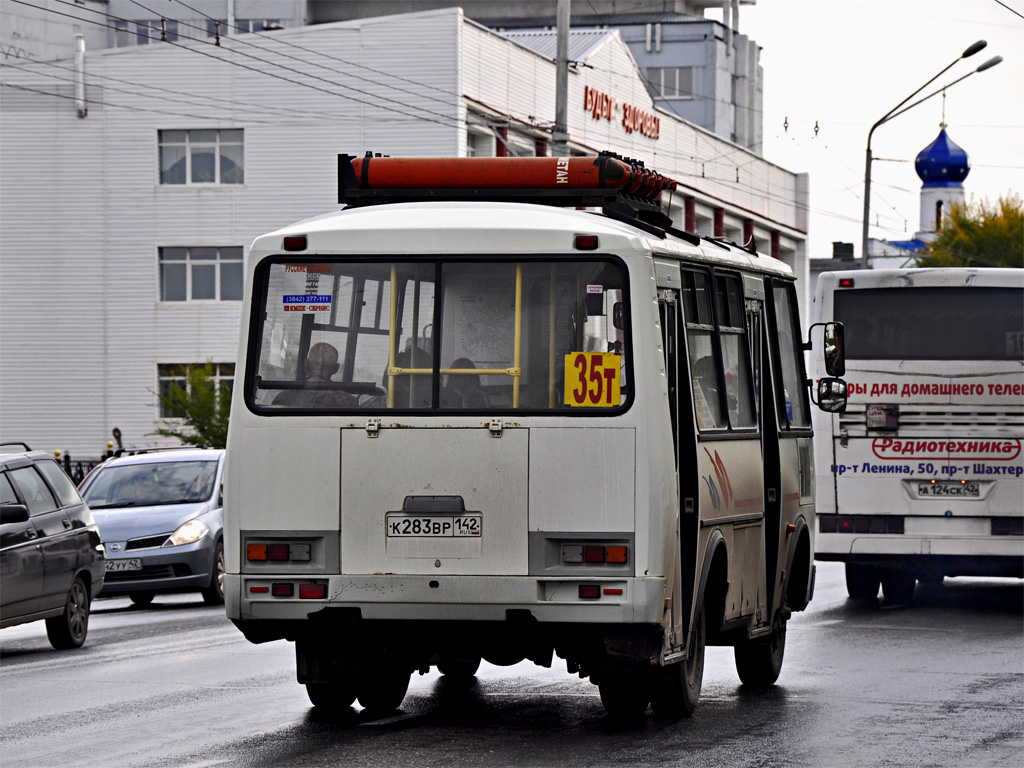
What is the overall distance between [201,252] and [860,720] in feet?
141

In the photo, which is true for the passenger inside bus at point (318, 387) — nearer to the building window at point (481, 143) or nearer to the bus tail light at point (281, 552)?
the bus tail light at point (281, 552)


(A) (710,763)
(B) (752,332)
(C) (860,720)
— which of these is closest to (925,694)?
(C) (860,720)

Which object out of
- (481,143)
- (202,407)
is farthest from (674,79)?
(202,407)

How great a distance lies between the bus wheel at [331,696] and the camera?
32.7 feet

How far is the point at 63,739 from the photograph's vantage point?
949cm

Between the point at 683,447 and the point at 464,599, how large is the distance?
4.50 feet

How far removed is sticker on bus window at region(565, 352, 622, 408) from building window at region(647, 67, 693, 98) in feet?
239

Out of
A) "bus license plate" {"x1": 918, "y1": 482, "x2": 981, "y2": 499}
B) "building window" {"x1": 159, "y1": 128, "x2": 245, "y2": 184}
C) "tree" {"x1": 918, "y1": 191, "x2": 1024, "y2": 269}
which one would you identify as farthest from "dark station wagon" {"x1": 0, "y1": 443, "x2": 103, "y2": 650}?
"tree" {"x1": 918, "y1": 191, "x2": 1024, "y2": 269}

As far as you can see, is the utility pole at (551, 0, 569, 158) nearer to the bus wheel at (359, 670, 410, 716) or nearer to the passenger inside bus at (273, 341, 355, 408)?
the bus wheel at (359, 670, 410, 716)

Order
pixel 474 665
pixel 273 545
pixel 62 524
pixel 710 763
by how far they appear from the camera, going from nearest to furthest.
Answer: pixel 710 763
pixel 273 545
pixel 474 665
pixel 62 524

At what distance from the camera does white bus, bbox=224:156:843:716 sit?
29.1 feet

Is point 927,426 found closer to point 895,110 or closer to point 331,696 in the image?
point 331,696

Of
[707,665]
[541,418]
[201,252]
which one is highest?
[201,252]

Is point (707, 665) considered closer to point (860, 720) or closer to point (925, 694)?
point (925, 694)
